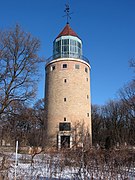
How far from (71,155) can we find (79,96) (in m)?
19.9

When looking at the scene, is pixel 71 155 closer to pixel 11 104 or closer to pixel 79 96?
pixel 11 104

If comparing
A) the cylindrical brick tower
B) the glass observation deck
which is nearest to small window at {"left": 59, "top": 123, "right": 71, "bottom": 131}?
the cylindrical brick tower

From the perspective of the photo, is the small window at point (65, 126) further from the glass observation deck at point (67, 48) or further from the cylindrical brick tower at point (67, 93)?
the glass observation deck at point (67, 48)

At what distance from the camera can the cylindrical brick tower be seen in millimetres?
28359

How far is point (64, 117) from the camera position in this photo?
28.4 metres

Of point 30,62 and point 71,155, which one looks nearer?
point 71,155

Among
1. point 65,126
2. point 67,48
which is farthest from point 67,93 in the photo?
point 67,48

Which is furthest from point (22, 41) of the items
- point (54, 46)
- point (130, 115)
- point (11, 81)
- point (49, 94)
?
point (130, 115)

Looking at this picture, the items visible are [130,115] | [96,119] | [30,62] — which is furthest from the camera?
[96,119]

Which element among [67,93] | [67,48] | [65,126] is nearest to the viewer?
[65,126]

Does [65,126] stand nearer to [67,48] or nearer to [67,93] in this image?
[67,93]

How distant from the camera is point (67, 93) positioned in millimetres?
28875

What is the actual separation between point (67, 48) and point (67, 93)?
631 centimetres

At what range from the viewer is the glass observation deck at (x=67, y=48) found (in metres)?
31.1
